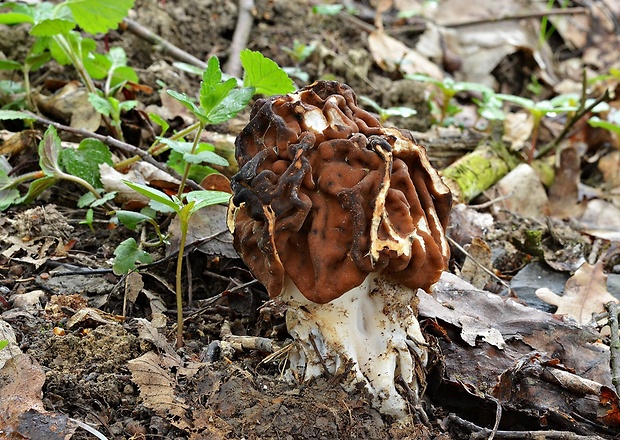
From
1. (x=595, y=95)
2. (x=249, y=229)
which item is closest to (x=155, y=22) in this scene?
(x=249, y=229)

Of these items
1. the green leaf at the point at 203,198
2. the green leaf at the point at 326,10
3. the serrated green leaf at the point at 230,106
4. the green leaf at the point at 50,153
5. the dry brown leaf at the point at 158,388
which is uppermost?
the serrated green leaf at the point at 230,106

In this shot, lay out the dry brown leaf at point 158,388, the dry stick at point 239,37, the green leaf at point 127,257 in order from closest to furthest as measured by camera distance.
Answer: the dry brown leaf at point 158,388, the green leaf at point 127,257, the dry stick at point 239,37

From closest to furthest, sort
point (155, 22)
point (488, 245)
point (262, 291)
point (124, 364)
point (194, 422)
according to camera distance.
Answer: point (194, 422), point (124, 364), point (262, 291), point (488, 245), point (155, 22)

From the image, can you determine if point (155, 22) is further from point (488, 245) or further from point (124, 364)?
point (124, 364)

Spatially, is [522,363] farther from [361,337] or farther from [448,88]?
[448,88]

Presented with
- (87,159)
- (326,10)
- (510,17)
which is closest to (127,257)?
(87,159)

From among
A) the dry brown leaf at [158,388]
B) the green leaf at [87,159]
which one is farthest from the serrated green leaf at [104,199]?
the dry brown leaf at [158,388]

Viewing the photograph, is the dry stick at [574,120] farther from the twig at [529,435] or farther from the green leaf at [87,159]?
the green leaf at [87,159]

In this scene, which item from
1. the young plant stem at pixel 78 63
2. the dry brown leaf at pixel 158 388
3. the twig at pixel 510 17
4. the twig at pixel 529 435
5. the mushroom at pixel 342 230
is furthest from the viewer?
the twig at pixel 510 17
